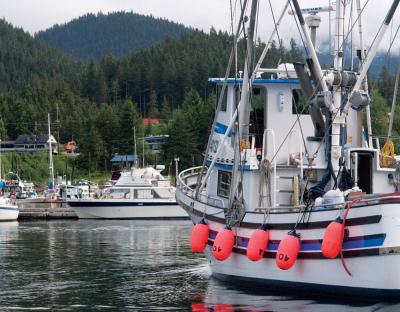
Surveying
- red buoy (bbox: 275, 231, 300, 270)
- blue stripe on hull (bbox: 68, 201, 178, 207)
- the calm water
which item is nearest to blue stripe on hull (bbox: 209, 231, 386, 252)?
red buoy (bbox: 275, 231, 300, 270)

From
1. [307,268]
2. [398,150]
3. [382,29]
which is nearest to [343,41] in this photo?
[382,29]

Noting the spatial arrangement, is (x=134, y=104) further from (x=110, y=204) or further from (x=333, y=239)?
(x=333, y=239)

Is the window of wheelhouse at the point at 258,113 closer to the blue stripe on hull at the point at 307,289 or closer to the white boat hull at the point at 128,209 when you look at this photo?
the blue stripe on hull at the point at 307,289

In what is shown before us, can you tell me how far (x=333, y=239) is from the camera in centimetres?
2169

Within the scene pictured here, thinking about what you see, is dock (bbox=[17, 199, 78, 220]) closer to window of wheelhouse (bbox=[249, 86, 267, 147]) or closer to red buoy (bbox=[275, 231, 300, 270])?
window of wheelhouse (bbox=[249, 86, 267, 147])

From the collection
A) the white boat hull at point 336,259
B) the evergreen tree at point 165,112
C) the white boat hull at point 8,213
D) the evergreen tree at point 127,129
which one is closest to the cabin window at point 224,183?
the white boat hull at point 336,259

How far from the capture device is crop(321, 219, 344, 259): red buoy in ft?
71.2

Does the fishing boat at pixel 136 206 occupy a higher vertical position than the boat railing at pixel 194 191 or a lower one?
lower

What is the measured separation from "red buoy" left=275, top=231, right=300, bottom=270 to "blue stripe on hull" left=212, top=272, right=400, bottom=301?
1014mm

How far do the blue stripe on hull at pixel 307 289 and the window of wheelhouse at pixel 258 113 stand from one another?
15.8 feet

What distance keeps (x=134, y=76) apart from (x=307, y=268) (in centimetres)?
17124

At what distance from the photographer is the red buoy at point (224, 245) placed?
1003 inches

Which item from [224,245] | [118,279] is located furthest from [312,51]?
[118,279]

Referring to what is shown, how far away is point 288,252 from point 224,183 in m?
6.78
